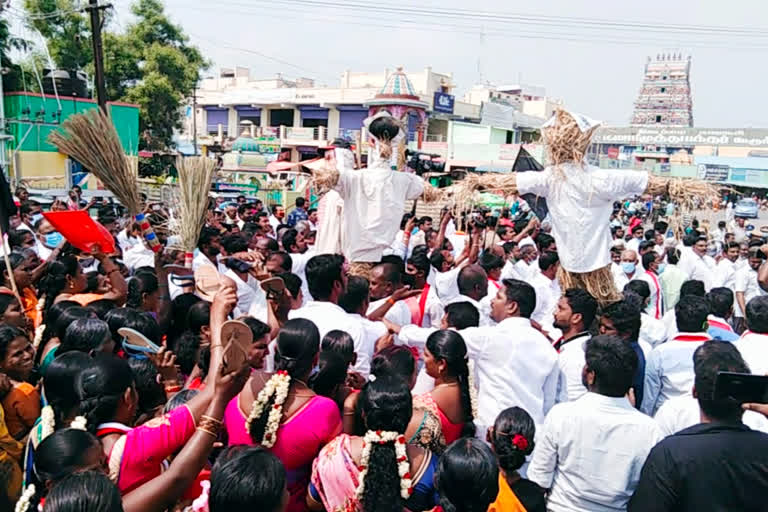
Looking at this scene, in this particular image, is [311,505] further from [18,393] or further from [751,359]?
[751,359]

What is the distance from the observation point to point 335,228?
5348mm

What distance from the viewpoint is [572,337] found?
3.64 metres

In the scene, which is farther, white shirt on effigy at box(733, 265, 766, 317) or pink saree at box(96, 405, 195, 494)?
white shirt on effigy at box(733, 265, 766, 317)

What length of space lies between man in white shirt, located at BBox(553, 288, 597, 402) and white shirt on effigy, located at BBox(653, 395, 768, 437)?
1.97ft

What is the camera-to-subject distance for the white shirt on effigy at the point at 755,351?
3.63 m

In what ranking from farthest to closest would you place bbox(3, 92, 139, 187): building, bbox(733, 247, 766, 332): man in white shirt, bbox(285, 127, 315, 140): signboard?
bbox(285, 127, 315, 140): signboard < bbox(3, 92, 139, 187): building < bbox(733, 247, 766, 332): man in white shirt

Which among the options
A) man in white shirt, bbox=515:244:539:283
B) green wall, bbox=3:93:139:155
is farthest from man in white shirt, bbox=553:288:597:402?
green wall, bbox=3:93:139:155

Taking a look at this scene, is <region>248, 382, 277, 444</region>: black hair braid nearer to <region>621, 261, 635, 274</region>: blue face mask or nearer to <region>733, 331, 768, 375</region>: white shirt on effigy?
<region>733, 331, 768, 375</region>: white shirt on effigy

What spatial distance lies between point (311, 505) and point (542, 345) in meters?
1.52

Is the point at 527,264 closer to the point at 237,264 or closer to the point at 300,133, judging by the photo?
the point at 237,264

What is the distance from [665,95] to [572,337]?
77840 millimetres

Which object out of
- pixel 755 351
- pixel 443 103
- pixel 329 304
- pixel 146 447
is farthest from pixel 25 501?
pixel 443 103

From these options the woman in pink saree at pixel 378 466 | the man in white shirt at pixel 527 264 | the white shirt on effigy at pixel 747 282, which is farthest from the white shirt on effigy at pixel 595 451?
the white shirt on effigy at pixel 747 282

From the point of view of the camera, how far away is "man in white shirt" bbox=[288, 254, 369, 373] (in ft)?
11.2
